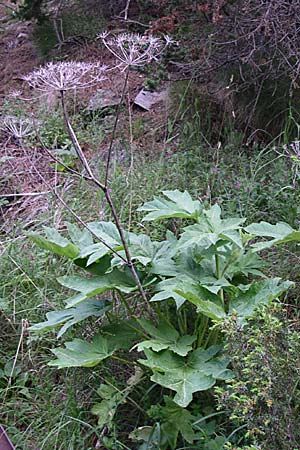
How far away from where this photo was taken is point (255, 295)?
2572 millimetres

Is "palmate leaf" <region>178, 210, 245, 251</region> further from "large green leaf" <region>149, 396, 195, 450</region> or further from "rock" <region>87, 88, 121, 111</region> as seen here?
"rock" <region>87, 88, 121, 111</region>

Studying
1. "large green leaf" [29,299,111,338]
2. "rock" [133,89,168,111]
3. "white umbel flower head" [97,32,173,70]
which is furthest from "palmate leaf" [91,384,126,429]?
"rock" [133,89,168,111]

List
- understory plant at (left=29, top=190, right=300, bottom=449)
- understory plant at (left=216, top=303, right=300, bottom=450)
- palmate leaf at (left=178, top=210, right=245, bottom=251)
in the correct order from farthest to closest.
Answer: palmate leaf at (left=178, top=210, right=245, bottom=251) < understory plant at (left=29, top=190, right=300, bottom=449) < understory plant at (left=216, top=303, right=300, bottom=450)

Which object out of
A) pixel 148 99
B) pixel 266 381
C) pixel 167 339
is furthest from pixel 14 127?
pixel 148 99

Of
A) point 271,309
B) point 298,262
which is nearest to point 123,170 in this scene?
point 298,262

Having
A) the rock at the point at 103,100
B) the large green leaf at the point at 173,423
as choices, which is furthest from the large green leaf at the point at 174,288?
the rock at the point at 103,100

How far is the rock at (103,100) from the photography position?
18.6 ft

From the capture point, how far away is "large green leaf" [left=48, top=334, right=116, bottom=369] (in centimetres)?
252

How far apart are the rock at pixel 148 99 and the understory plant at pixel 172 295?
273cm

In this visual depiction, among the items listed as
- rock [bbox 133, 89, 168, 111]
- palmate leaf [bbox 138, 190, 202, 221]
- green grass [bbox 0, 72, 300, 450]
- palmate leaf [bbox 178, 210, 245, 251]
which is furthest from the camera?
rock [bbox 133, 89, 168, 111]

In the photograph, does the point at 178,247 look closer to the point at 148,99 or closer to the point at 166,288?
the point at 166,288

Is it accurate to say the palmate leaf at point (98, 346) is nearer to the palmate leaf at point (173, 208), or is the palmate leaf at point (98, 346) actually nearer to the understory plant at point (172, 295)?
the understory plant at point (172, 295)

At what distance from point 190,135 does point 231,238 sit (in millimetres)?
2157

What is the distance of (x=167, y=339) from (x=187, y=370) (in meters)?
0.19
